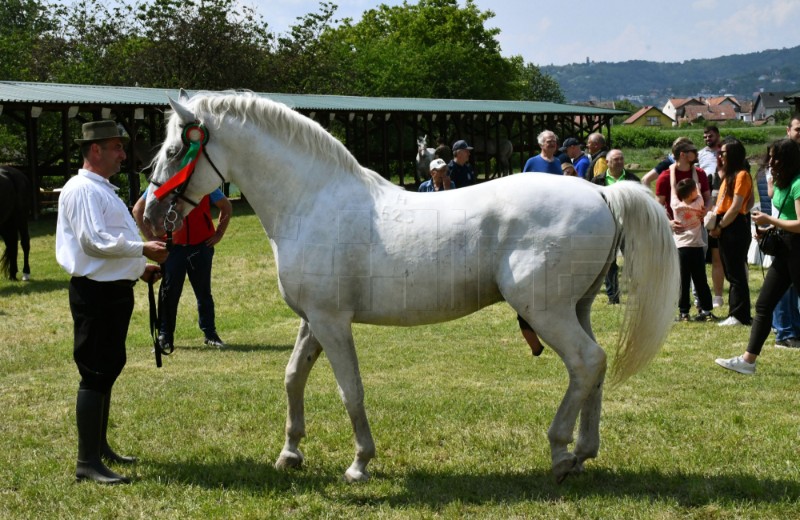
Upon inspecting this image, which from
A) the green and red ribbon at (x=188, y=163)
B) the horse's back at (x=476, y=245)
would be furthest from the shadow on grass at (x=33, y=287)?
the horse's back at (x=476, y=245)

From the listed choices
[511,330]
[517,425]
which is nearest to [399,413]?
[517,425]

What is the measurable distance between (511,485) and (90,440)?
2405mm

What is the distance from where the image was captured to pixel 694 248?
9.82m

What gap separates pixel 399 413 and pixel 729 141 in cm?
→ 499

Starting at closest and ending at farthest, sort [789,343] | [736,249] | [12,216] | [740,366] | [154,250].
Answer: [154,250] < [740,366] < [789,343] < [736,249] < [12,216]

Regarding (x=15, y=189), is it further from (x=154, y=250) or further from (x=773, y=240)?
(x=773, y=240)

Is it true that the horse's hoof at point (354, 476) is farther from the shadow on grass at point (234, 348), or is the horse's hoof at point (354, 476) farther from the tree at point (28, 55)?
the tree at point (28, 55)

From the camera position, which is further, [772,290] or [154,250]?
[772,290]

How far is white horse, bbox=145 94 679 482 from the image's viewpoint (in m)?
4.39

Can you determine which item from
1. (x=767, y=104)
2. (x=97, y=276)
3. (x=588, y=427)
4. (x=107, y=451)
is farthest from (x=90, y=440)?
(x=767, y=104)

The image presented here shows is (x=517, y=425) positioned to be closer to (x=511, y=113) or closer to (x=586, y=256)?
(x=586, y=256)

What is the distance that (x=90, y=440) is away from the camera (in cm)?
478

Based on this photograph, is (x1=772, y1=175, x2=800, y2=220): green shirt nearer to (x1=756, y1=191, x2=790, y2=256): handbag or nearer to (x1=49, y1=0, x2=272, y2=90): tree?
(x1=756, y1=191, x2=790, y2=256): handbag

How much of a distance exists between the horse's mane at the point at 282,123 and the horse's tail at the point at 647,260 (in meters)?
1.41
